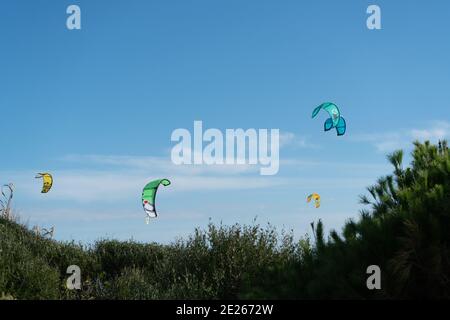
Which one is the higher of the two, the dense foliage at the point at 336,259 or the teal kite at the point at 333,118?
the teal kite at the point at 333,118

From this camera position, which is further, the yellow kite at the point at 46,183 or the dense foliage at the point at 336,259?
the yellow kite at the point at 46,183

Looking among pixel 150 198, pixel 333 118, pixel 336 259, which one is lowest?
pixel 336 259

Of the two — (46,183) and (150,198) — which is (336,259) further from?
(46,183)

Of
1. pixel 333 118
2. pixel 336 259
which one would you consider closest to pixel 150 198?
pixel 333 118

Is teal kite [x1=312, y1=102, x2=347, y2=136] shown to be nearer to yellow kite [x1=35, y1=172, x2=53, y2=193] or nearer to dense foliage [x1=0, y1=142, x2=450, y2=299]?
dense foliage [x1=0, y1=142, x2=450, y2=299]

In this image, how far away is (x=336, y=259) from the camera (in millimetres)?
6855

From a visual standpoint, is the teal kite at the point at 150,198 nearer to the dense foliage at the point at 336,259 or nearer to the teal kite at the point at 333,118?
the dense foliage at the point at 336,259

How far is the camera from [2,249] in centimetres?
1389

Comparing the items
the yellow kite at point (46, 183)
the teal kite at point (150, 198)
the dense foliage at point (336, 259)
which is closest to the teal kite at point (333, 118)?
the dense foliage at point (336, 259)

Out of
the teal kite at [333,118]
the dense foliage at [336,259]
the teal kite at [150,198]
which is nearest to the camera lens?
the dense foliage at [336,259]

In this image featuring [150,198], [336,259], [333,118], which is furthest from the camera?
[150,198]

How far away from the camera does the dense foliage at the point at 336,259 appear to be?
658 cm
